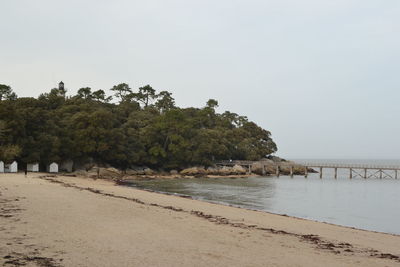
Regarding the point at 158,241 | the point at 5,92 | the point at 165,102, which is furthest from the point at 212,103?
the point at 158,241

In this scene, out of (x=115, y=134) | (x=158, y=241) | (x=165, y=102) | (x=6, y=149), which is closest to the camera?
(x=158, y=241)

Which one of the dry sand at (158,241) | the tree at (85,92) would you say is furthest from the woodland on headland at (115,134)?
the dry sand at (158,241)

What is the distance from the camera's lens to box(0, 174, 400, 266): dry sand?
835 centimetres

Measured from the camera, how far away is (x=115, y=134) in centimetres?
5541

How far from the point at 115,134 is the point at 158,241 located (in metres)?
46.3

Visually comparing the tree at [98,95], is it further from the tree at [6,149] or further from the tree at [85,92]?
the tree at [6,149]

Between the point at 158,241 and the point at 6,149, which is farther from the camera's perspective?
the point at 6,149

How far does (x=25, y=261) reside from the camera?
24.3 feet

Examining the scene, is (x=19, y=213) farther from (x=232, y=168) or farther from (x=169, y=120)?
(x=232, y=168)

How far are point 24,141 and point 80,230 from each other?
37719 mm

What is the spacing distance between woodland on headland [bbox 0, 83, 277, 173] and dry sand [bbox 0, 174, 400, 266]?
3085 centimetres

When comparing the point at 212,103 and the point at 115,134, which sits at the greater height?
the point at 212,103

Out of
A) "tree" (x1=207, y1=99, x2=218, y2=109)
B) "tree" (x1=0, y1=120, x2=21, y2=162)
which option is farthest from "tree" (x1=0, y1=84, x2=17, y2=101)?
"tree" (x1=207, y1=99, x2=218, y2=109)

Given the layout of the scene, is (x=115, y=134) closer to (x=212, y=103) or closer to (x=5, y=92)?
(x=5, y=92)
